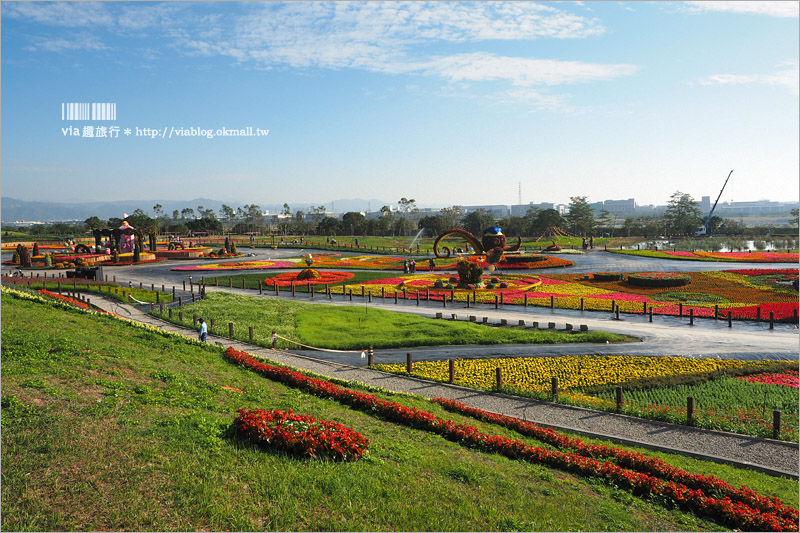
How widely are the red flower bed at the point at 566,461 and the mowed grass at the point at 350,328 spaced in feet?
25.4

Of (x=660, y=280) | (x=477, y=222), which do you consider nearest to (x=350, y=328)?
(x=660, y=280)

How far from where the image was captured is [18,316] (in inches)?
722

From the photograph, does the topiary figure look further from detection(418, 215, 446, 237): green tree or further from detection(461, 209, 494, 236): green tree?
detection(461, 209, 494, 236): green tree

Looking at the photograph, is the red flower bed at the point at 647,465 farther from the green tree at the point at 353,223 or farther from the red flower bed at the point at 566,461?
the green tree at the point at 353,223

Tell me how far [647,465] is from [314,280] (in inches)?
1351

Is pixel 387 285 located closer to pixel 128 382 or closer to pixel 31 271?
pixel 128 382

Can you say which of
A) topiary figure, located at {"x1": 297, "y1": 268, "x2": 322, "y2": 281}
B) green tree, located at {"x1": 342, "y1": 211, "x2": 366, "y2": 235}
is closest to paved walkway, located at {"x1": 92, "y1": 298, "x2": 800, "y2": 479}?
topiary figure, located at {"x1": 297, "y1": 268, "x2": 322, "y2": 281}

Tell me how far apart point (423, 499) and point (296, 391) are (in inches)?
279

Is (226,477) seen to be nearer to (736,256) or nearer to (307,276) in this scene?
(307,276)

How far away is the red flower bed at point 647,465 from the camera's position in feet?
27.4

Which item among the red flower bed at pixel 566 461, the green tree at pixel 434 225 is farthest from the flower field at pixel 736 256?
the green tree at pixel 434 225

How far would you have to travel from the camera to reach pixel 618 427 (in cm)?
1319

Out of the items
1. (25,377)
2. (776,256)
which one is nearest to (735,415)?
(25,377)

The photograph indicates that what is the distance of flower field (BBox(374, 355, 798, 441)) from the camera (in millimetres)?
13555
